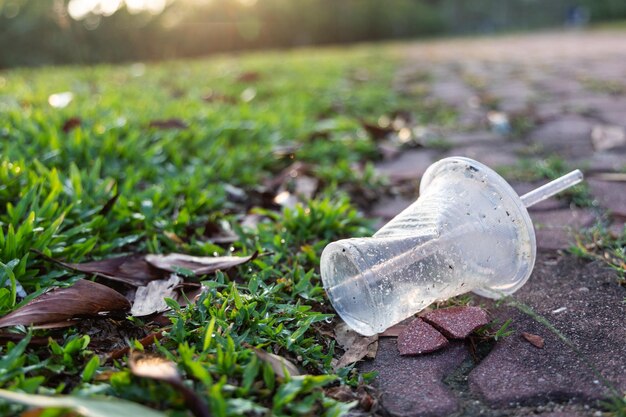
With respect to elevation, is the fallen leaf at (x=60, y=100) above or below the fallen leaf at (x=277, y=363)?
above

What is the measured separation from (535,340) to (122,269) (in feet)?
3.65

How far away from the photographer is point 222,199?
2381 millimetres

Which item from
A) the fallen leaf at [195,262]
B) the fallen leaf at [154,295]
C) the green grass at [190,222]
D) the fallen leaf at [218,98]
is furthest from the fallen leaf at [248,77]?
the fallen leaf at [154,295]

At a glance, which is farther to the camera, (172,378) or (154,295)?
(154,295)

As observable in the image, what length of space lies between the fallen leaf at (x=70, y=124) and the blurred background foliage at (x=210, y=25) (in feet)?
16.8

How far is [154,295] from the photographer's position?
5.48 feet

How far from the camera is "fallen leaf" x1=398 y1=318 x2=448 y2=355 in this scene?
1.50 metres

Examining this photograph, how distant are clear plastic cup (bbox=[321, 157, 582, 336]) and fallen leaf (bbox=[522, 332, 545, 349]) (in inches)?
5.6

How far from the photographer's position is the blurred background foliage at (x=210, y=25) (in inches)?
330

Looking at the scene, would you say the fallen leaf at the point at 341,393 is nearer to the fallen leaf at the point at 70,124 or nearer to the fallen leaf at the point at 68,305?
the fallen leaf at the point at 68,305

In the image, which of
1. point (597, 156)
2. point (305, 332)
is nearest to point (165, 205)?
point (305, 332)

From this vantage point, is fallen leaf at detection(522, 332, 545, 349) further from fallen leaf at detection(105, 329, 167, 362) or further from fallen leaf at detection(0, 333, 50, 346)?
fallen leaf at detection(0, 333, 50, 346)

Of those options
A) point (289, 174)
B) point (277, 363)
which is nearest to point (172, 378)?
point (277, 363)

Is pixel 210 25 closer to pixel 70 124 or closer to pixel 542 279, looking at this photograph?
pixel 70 124
